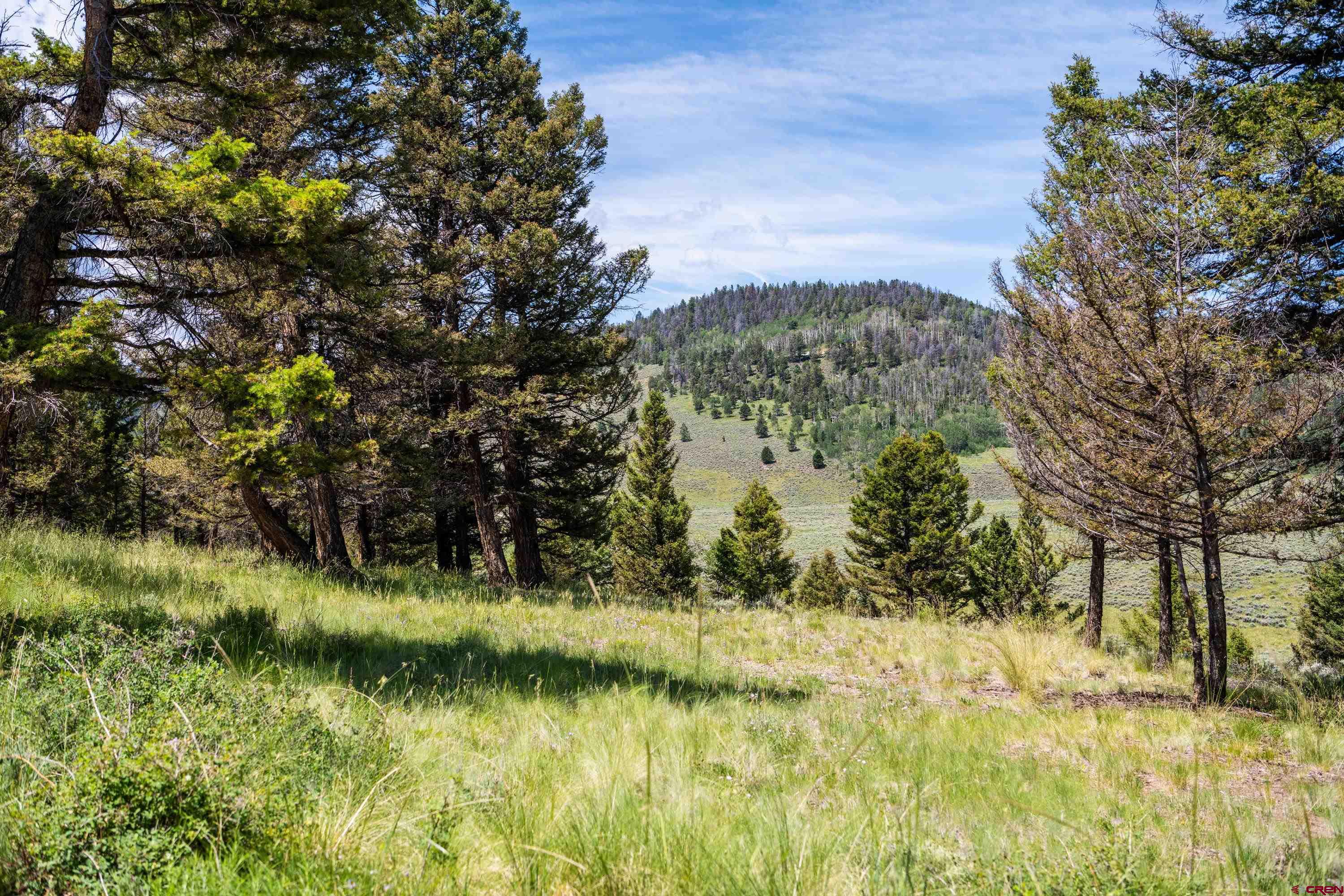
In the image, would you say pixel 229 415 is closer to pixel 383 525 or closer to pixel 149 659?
pixel 149 659

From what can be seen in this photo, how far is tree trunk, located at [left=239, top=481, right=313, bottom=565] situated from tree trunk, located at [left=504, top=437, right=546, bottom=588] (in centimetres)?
512

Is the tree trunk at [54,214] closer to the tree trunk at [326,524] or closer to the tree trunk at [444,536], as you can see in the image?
the tree trunk at [326,524]

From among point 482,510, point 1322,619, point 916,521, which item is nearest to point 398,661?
point 482,510

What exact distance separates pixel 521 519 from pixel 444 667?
1198cm

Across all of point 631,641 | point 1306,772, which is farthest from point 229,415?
point 1306,772

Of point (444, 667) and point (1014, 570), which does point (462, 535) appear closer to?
point (444, 667)

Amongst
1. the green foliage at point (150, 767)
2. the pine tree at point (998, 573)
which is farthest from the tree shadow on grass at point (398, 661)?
the pine tree at point (998, 573)

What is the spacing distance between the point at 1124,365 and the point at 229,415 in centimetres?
1063

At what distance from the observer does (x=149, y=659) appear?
3.32 m

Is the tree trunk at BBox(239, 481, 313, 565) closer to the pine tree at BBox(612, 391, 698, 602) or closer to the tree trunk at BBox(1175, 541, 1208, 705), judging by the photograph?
the tree trunk at BBox(1175, 541, 1208, 705)

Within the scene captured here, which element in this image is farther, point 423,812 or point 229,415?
point 229,415

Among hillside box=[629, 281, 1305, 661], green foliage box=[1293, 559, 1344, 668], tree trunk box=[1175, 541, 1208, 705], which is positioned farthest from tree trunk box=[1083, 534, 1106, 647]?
hillside box=[629, 281, 1305, 661]

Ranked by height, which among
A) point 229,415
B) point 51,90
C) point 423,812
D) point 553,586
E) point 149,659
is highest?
point 51,90

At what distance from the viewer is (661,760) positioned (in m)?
3.27
